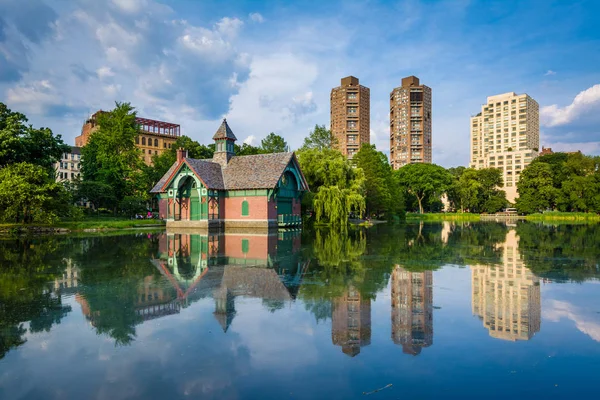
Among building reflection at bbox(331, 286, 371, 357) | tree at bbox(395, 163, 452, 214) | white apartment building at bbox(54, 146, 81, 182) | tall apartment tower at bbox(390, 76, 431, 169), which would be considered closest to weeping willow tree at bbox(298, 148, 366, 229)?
building reflection at bbox(331, 286, 371, 357)

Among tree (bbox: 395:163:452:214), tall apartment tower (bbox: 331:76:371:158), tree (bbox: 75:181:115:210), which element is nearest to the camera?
tree (bbox: 75:181:115:210)

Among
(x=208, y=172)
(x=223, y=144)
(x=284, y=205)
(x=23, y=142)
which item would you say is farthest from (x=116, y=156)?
(x=284, y=205)

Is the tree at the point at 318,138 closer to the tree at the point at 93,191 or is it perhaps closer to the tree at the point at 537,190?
the tree at the point at 93,191

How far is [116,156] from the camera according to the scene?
2021 inches

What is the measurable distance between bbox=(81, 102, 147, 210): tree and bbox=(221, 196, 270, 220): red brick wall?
1740cm

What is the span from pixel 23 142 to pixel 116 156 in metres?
15.2

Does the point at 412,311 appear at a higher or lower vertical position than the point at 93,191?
lower

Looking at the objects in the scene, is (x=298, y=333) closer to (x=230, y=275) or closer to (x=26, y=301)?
(x=230, y=275)

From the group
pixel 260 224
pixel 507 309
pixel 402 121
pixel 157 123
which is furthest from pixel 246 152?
pixel 402 121

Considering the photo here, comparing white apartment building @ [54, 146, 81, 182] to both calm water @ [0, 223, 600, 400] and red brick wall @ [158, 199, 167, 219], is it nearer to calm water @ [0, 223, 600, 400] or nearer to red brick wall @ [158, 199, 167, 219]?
red brick wall @ [158, 199, 167, 219]

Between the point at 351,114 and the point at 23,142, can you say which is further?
the point at 351,114

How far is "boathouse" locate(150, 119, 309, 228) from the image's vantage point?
36938 millimetres

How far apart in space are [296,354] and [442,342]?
2.26 meters

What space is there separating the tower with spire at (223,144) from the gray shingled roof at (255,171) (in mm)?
878
